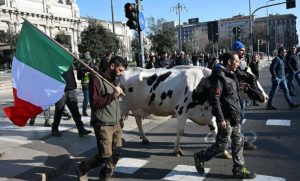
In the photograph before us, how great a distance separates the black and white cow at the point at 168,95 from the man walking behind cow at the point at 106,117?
1.93 m

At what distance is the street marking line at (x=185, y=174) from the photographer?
20.9ft

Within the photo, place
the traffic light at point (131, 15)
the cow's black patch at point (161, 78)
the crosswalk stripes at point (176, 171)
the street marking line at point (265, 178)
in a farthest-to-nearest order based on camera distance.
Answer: the traffic light at point (131, 15) < the cow's black patch at point (161, 78) < the crosswalk stripes at point (176, 171) < the street marking line at point (265, 178)

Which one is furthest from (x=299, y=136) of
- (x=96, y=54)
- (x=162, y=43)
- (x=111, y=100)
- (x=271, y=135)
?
(x=96, y=54)

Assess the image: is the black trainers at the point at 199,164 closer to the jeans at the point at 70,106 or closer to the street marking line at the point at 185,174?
the street marking line at the point at 185,174

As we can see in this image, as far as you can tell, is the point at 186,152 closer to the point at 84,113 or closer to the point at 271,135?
the point at 271,135

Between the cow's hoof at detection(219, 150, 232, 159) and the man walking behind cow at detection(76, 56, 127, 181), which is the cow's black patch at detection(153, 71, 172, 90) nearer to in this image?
the cow's hoof at detection(219, 150, 232, 159)

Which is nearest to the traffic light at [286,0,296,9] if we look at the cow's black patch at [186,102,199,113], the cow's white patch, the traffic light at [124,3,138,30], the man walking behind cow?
the traffic light at [124,3,138,30]

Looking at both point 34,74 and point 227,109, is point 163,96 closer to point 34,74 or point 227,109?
point 227,109

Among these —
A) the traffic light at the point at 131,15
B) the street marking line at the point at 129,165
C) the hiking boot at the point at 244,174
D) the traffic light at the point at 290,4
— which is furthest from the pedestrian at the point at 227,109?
the traffic light at the point at 290,4

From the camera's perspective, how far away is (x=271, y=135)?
9.13 metres

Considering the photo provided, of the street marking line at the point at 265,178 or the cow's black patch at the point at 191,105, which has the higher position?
the cow's black patch at the point at 191,105

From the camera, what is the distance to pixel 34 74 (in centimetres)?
597

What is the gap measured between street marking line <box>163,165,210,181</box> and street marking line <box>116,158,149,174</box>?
0.66 meters

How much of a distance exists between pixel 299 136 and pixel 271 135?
0.58m
